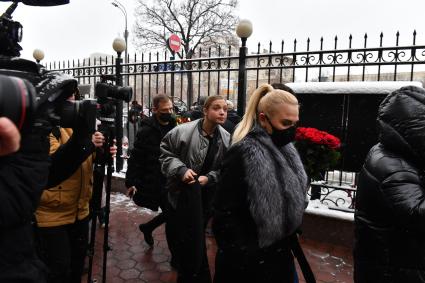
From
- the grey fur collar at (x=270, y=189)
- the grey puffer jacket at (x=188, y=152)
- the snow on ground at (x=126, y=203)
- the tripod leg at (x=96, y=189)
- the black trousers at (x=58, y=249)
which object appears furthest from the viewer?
the snow on ground at (x=126, y=203)

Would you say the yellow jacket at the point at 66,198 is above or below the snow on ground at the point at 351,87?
below

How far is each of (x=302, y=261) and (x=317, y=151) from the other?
2.27 metres

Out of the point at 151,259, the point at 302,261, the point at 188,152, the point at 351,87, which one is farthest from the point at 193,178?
the point at 351,87

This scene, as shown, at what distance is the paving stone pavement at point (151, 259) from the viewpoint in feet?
12.2

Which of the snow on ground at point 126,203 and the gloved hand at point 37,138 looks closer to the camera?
the gloved hand at point 37,138

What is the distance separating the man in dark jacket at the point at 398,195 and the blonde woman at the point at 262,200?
41cm

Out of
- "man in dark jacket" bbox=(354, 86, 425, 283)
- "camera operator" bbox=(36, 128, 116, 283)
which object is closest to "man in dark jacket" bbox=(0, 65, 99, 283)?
"camera operator" bbox=(36, 128, 116, 283)

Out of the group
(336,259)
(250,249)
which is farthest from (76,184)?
(336,259)

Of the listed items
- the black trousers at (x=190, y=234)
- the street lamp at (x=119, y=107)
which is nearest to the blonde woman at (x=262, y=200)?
the black trousers at (x=190, y=234)

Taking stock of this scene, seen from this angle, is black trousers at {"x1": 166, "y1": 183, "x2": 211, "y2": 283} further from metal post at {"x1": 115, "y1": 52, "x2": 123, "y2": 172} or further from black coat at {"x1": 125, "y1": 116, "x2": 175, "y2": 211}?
metal post at {"x1": 115, "y1": 52, "x2": 123, "y2": 172}

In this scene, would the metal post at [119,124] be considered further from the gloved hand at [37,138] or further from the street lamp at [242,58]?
the gloved hand at [37,138]

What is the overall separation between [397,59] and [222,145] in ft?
9.41

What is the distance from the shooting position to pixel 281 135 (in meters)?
2.20

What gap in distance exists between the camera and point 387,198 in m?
1.87
